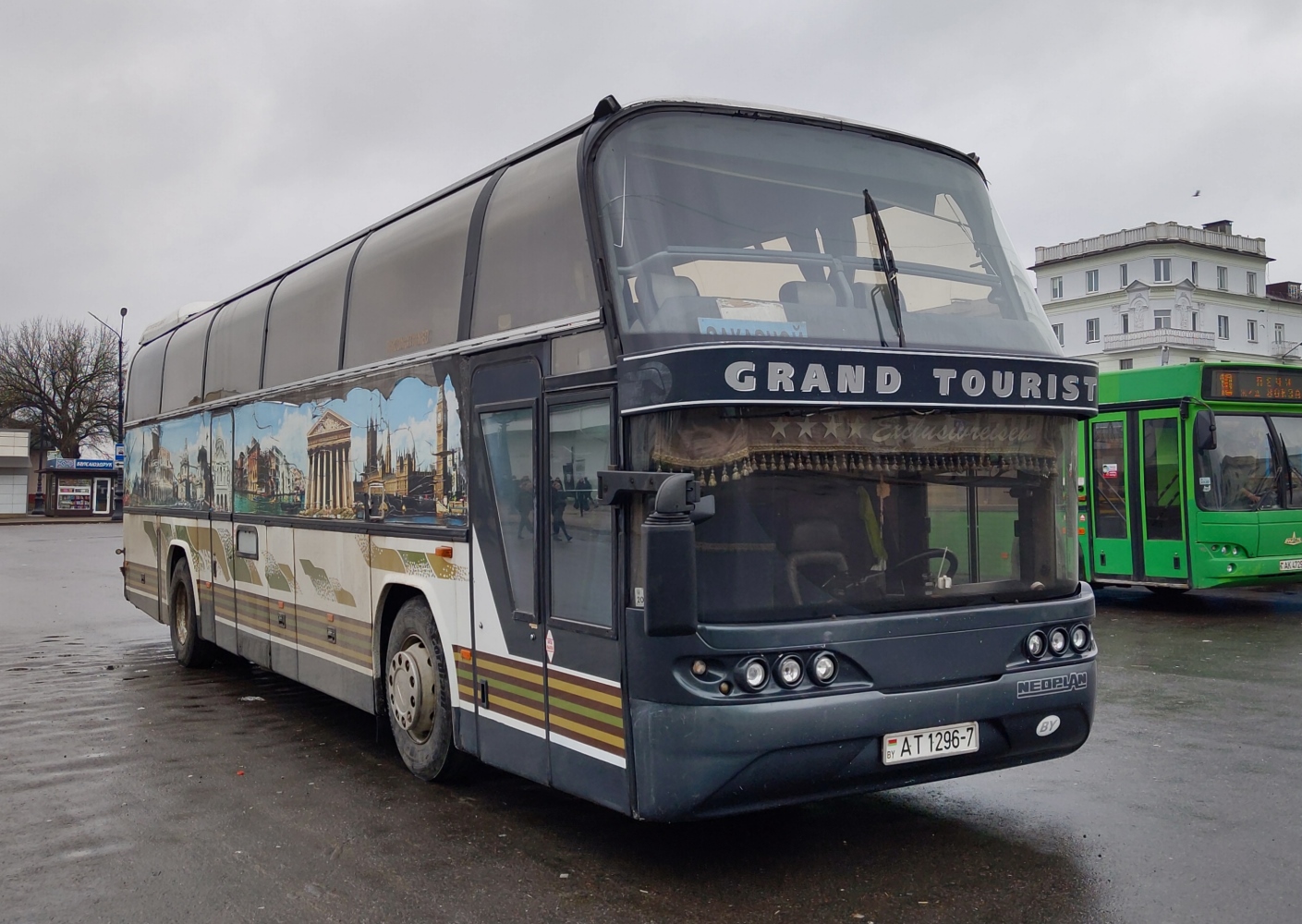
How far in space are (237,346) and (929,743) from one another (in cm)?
775

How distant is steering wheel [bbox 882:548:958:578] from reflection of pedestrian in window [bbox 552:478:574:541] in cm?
150

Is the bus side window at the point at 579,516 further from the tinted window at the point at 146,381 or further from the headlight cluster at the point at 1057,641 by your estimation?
the tinted window at the point at 146,381

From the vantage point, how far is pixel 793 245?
5.54 metres

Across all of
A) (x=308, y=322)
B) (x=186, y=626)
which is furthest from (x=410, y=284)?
(x=186, y=626)

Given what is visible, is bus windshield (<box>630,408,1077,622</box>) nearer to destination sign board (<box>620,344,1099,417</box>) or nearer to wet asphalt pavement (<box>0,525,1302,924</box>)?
destination sign board (<box>620,344,1099,417</box>)

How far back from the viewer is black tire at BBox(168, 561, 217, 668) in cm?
1180

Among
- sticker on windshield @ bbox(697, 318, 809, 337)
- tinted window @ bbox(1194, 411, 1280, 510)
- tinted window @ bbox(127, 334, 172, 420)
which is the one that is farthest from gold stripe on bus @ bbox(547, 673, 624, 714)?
tinted window @ bbox(1194, 411, 1280, 510)

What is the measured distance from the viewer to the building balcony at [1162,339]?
7169cm

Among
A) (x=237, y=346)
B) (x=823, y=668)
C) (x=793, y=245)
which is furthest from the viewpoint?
(x=237, y=346)

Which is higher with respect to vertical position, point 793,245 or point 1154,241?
point 1154,241

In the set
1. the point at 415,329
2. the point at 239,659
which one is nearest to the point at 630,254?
the point at 415,329

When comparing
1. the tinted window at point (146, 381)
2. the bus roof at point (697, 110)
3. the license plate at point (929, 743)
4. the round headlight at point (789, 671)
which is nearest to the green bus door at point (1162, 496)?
the bus roof at point (697, 110)

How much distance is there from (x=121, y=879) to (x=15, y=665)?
7.99 meters

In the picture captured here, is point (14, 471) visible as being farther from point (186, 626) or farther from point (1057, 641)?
point (1057, 641)
